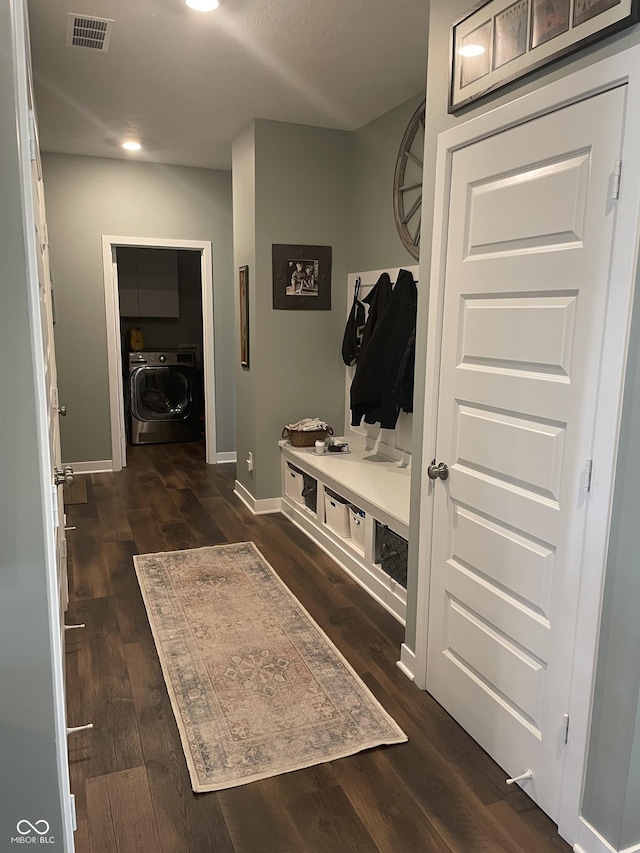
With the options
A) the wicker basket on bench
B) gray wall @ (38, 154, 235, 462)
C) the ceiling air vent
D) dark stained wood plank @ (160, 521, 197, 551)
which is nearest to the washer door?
gray wall @ (38, 154, 235, 462)

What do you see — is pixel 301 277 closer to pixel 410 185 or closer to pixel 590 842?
pixel 410 185

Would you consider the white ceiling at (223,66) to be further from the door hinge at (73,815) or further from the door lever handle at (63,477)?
the door hinge at (73,815)

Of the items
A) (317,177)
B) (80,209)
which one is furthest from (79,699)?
(80,209)

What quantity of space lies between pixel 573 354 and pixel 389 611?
181cm

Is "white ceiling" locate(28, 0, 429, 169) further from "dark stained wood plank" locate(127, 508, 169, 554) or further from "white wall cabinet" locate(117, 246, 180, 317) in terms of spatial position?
"dark stained wood plank" locate(127, 508, 169, 554)

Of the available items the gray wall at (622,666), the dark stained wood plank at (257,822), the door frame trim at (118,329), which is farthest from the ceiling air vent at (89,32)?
the dark stained wood plank at (257,822)

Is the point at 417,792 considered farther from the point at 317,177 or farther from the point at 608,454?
the point at 317,177

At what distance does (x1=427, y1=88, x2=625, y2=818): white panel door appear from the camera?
1558mm

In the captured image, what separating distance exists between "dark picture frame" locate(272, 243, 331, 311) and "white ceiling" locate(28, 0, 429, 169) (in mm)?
827

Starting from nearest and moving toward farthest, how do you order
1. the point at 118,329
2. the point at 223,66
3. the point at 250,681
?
the point at 250,681 < the point at 223,66 < the point at 118,329

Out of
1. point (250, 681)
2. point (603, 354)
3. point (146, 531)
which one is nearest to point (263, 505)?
point (146, 531)

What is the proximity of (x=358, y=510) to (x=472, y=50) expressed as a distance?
2.20 m

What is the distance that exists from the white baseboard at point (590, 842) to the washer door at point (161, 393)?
574 centimetres

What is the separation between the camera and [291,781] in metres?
1.92
